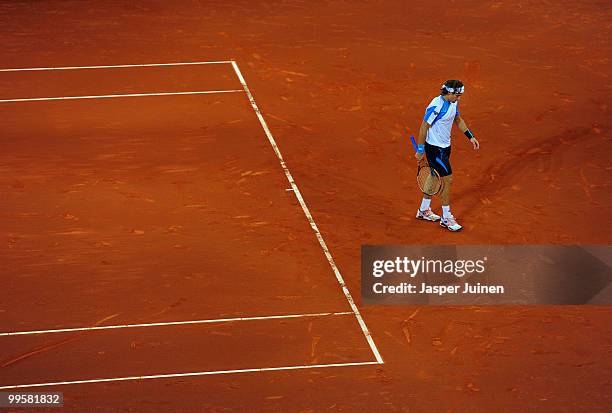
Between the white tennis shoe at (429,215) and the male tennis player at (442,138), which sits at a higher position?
the male tennis player at (442,138)

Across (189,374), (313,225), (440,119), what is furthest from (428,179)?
(189,374)

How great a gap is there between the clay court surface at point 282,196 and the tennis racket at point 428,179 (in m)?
0.58

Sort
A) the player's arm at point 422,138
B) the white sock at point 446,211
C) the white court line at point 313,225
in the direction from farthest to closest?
the white sock at point 446,211, the player's arm at point 422,138, the white court line at point 313,225

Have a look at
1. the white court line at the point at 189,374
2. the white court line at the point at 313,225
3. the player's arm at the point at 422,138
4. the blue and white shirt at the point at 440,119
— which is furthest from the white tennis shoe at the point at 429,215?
the white court line at the point at 189,374

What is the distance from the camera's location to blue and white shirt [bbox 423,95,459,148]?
14977 millimetres

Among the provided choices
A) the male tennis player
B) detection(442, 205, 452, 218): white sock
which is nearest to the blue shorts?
the male tennis player

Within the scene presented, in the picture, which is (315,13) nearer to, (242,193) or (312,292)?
(242,193)

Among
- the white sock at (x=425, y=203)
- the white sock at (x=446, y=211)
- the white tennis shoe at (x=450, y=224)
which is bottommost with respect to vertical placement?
the white tennis shoe at (x=450, y=224)

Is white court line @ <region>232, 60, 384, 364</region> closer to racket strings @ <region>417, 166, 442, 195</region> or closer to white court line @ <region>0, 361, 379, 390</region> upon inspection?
white court line @ <region>0, 361, 379, 390</region>

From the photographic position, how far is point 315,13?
25.8m

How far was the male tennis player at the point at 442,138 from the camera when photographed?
14954 millimetres

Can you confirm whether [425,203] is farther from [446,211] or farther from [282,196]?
[282,196]

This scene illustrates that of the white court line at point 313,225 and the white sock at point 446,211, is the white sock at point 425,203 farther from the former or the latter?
the white court line at point 313,225

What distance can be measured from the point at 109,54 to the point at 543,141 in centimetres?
905
